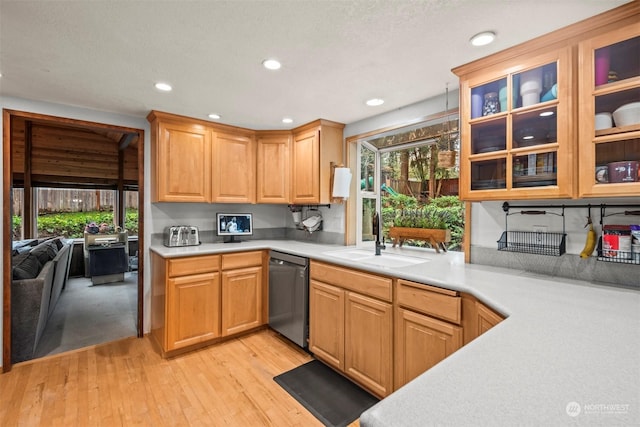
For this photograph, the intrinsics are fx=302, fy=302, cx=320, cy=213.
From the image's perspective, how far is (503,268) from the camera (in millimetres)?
2027

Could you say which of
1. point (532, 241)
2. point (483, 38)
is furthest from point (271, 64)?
point (532, 241)

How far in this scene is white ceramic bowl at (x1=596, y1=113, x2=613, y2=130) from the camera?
1.42 meters

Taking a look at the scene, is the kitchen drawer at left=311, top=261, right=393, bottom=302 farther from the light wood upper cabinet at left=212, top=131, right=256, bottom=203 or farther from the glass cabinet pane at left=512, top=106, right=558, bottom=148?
the light wood upper cabinet at left=212, top=131, right=256, bottom=203

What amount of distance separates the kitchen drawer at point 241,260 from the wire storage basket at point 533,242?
2176 millimetres

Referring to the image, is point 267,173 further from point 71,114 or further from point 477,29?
→ point 477,29

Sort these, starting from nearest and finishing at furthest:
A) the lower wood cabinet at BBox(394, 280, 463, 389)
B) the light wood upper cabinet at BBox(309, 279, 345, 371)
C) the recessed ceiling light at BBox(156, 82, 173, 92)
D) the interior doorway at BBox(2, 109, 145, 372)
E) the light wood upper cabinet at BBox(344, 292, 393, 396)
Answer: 1. the lower wood cabinet at BBox(394, 280, 463, 389)
2. the light wood upper cabinet at BBox(344, 292, 393, 396)
3. the recessed ceiling light at BBox(156, 82, 173, 92)
4. the light wood upper cabinet at BBox(309, 279, 345, 371)
5. the interior doorway at BBox(2, 109, 145, 372)

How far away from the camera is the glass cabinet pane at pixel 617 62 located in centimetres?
135

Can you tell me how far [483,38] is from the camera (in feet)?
5.19

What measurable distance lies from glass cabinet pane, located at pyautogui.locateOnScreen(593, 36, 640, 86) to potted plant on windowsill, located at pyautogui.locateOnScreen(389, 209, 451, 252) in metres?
1.37

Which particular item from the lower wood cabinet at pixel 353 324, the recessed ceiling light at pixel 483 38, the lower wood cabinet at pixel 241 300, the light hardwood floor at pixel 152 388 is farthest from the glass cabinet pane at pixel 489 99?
the lower wood cabinet at pixel 241 300

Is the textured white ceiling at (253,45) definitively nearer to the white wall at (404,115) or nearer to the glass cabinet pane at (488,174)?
the white wall at (404,115)

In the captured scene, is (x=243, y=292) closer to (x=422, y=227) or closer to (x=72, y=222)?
(x=422, y=227)

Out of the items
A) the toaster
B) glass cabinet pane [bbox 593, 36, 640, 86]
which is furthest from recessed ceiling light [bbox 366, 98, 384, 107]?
the toaster

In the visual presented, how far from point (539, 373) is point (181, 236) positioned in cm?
312
